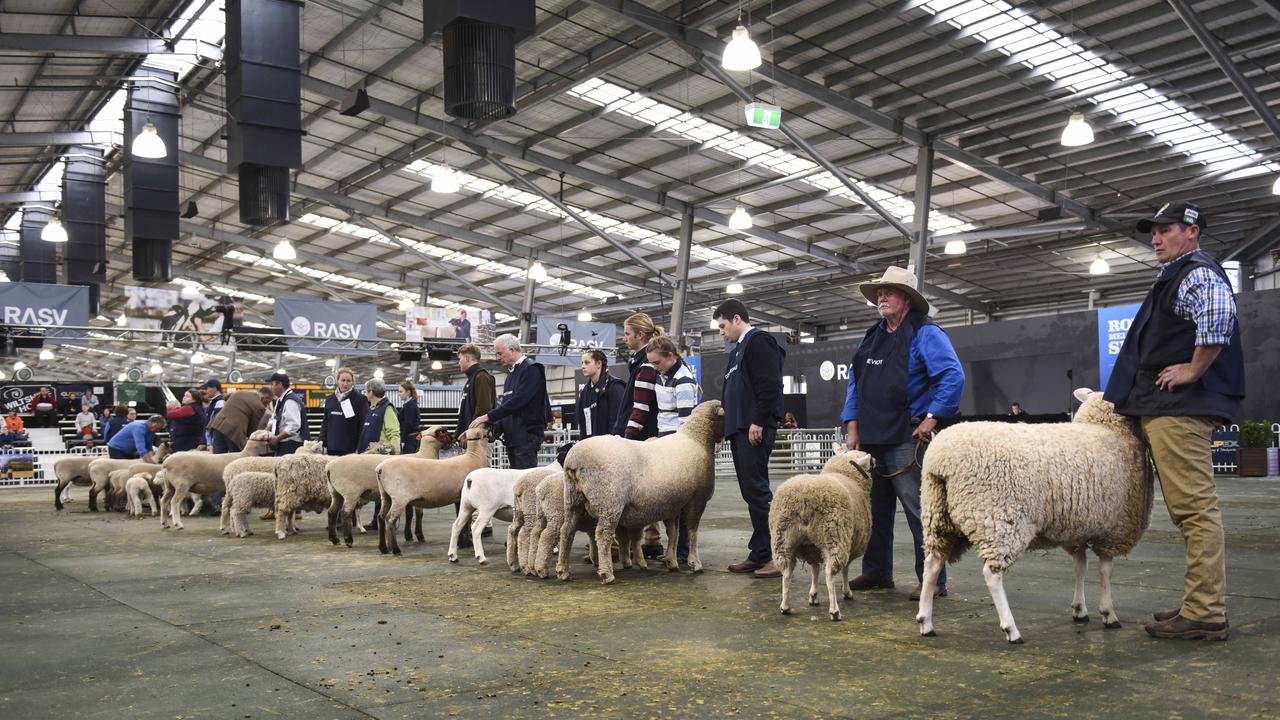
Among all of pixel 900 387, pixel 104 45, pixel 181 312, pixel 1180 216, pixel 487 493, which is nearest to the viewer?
pixel 1180 216

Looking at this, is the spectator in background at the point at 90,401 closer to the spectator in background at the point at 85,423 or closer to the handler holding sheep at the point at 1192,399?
the spectator in background at the point at 85,423

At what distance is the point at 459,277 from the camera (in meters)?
35.5

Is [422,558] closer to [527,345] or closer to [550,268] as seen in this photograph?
[527,345]

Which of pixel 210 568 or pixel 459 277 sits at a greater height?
pixel 459 277

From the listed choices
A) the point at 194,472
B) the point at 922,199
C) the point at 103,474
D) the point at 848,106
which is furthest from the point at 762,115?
the point at 103,474

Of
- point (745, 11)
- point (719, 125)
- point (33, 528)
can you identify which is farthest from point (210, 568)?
point (719, 125)

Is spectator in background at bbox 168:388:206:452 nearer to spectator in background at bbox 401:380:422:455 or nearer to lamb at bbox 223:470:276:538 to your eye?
spectator in background at bbox 401:380:422:455

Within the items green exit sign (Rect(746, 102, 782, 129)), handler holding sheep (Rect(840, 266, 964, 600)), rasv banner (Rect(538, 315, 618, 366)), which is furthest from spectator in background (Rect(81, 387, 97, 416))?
handler holding sheep (Rect(840, 266, 964, 600))

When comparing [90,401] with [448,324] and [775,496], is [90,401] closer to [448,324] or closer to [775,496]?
[448,324]

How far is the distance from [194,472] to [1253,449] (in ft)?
59.4

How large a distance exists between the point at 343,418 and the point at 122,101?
16118 mm

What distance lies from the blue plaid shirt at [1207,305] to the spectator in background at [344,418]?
8500 millimetres

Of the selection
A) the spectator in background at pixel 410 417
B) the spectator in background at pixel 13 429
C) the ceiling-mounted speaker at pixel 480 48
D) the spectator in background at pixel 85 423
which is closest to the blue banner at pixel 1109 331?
the ceiling-mounted speaker at pixel 480 48

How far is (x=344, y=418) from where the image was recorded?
35.2 feet
